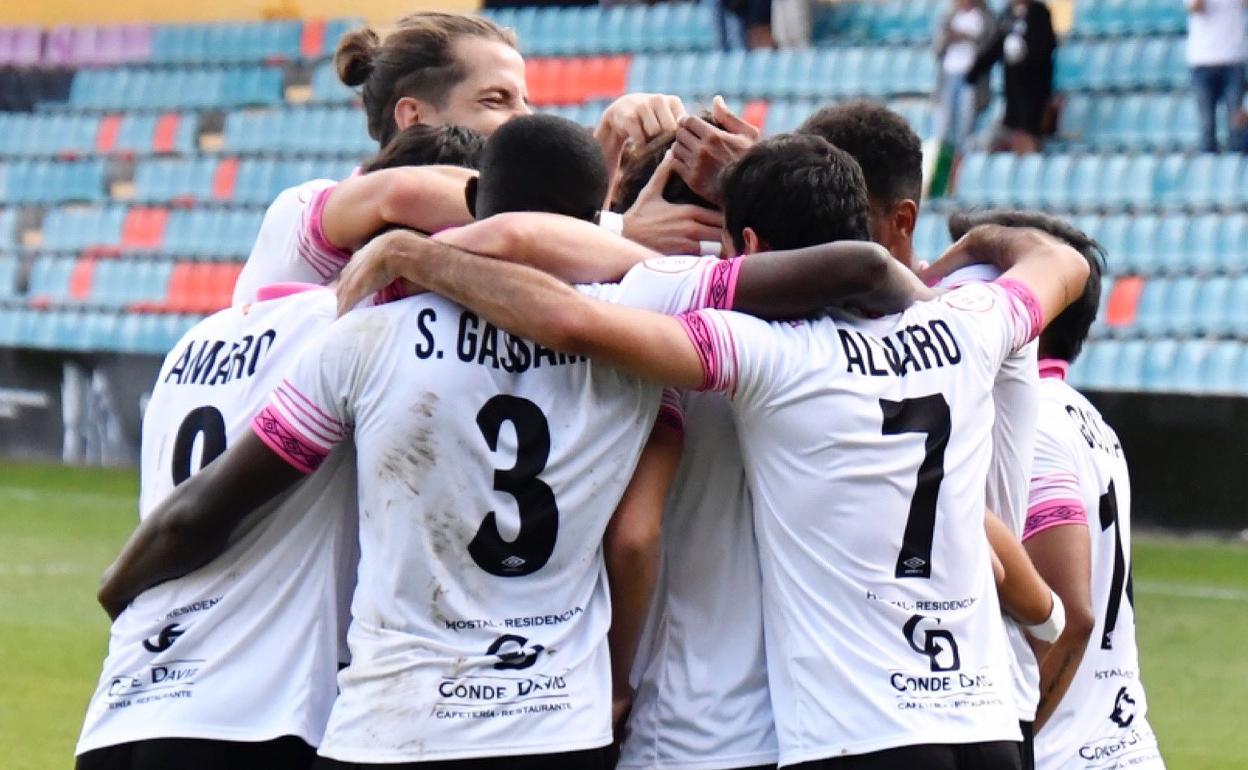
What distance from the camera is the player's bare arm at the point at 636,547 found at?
316cm

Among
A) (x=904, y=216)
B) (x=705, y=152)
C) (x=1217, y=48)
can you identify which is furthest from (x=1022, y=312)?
(x=1217, y=48)

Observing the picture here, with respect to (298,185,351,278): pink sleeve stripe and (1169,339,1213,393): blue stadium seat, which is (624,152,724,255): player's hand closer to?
(298,185,351,278): pink sleeve stripe

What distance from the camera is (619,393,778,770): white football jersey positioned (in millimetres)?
3236

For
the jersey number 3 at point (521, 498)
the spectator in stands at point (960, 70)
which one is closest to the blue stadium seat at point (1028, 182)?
the spectator in stands at point (960, 70)

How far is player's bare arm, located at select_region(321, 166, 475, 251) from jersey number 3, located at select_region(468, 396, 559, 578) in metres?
0.50

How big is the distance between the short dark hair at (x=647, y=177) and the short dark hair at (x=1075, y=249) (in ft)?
2.13

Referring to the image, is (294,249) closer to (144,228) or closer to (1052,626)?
(1052,626)

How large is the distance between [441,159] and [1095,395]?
8.87m

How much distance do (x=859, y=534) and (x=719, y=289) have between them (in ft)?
1.47

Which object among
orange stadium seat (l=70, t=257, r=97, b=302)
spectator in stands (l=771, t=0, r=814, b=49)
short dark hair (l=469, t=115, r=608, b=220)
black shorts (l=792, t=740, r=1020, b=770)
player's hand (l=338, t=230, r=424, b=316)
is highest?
short dark hair (l=469, t=115, r=608, b=220)

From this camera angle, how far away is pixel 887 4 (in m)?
16.6

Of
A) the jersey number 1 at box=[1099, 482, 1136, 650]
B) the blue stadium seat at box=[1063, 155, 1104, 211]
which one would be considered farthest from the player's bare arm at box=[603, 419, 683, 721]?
the blue stadium seat at box=[1063, 155, 1104, 211]

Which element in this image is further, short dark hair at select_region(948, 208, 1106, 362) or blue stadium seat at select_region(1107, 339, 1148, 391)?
blue stadium seat at select_region(1107, 339, 1148, 391)

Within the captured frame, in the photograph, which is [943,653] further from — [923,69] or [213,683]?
[923,69]
